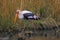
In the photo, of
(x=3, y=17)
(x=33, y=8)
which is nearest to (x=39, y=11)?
(x=33, y=8)

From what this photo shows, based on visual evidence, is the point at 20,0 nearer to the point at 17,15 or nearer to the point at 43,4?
the point at 17,15

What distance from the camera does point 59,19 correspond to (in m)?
8.05

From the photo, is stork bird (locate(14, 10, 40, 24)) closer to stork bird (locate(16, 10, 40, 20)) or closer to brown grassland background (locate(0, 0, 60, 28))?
stork bird (locate(16, 10, 40, 20))

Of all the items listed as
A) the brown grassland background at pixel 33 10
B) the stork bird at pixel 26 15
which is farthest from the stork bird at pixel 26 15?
the brown grassland background at pixel 33 10

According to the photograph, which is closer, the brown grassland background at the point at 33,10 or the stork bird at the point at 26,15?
the brown grassland background at the point at 33,10

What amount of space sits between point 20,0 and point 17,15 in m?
0.43

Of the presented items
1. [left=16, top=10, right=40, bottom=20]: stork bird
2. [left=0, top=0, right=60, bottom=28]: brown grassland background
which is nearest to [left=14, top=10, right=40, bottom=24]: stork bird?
[left=16, top=10, right=40, bottom=20]: stork bird

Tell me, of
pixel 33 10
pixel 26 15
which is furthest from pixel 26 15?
pixel 33 10

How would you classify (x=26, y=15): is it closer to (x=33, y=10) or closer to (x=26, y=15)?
(x=26, y=15)

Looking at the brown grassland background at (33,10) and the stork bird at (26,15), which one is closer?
the brown grassland background at (33,10)

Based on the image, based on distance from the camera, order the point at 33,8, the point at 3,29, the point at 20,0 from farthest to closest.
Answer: the point at 33,8 < the point at 20,0 < the point at 3,29

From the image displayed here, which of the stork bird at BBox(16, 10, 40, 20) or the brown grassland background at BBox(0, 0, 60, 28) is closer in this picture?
the brown grassland background at BBox(0, 0, 60, 28)

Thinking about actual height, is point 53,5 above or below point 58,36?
above

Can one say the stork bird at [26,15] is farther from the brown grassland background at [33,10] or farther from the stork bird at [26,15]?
the brown grassland background at [33,10]
